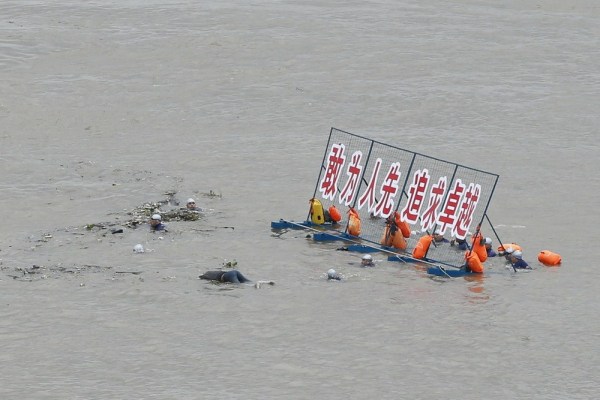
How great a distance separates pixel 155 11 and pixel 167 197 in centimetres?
2378

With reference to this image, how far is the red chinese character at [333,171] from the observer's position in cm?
3931

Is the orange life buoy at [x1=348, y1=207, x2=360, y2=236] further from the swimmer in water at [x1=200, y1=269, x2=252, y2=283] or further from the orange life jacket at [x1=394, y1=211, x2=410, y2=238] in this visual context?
the swimmer in water at [x1=200, y1=269, x2=252, y2=283]

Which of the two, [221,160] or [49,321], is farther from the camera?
[221,160]

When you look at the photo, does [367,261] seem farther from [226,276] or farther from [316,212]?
[226,276]

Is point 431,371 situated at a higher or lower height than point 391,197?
lower

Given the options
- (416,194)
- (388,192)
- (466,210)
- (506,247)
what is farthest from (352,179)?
(506,247)

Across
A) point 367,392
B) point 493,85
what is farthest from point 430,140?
point 367,392

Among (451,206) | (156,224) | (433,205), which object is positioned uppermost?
(451,206)

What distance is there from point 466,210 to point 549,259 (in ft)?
10.3

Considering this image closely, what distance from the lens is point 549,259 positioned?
121 feet

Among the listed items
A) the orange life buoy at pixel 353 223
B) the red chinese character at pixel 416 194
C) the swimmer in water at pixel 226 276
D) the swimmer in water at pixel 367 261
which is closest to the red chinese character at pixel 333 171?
the orange life buoy at pixel 353 223

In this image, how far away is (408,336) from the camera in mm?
31500

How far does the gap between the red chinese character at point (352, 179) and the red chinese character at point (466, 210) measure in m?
4.02

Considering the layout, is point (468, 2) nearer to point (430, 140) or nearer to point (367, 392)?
point (430, 140)
